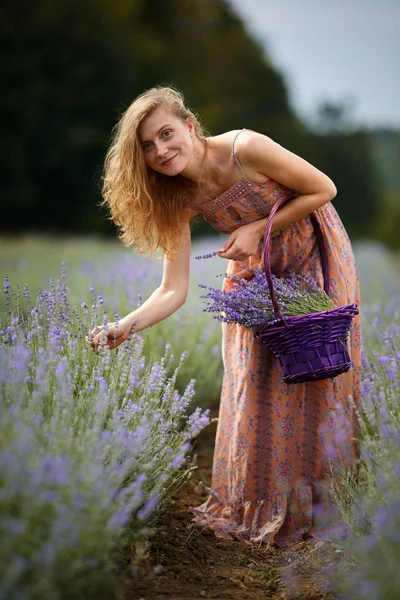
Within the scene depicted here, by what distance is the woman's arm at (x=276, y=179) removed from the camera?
95.5 inches

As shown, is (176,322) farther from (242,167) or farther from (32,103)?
(32,103)

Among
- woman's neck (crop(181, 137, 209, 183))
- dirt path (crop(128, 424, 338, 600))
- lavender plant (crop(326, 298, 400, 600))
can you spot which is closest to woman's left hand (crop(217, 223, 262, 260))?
woman's neck (crop(181, 137, 209, 183))

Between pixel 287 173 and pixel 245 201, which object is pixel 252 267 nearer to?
pixel 245 201

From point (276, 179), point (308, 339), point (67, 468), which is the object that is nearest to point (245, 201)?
point (276, 179)

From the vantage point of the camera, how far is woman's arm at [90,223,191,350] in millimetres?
2434

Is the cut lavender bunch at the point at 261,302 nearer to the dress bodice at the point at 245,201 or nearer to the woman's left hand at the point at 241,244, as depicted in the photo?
the woman's left hand at the point at 241,244

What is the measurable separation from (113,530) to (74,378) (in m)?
0.58

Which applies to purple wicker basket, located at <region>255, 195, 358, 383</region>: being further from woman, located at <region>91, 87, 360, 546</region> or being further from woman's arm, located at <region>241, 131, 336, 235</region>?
woman, located at <region>91, 87, 360, 546</region>

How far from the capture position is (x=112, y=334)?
240 centimetres

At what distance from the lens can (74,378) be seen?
83.3 inches

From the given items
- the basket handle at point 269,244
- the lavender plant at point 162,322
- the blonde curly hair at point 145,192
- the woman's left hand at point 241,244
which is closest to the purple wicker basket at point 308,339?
the basket handle at point 269,244

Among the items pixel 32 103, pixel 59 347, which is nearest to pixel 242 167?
pixel 59 347

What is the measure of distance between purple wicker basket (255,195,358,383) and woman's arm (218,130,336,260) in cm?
17

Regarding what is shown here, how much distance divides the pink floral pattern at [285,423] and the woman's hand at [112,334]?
0.49 meters
